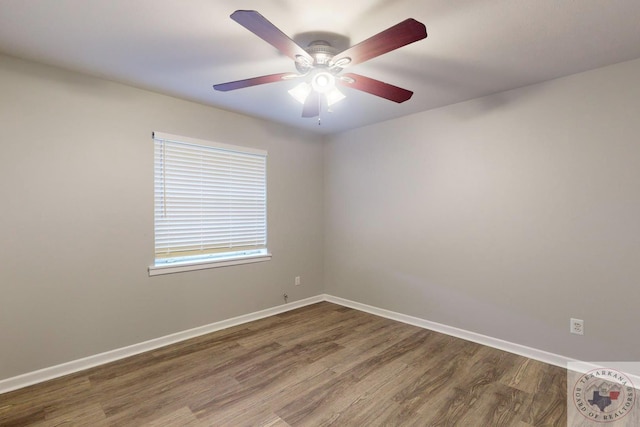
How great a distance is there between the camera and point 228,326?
3.39m

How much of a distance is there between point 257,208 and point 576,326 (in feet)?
10.7

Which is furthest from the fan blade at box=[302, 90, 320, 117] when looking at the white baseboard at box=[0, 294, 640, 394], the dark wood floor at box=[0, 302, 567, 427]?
the white baseboard at box=[0, 294, 640, 394]

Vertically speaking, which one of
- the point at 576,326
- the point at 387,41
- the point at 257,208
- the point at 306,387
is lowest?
the point at 306,387

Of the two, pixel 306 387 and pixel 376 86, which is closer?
pixel 376 86

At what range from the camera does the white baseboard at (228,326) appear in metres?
2.30

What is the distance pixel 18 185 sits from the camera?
225cm

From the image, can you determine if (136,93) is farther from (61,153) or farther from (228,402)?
(228,402)

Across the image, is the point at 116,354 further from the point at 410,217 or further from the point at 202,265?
the point at 410,217

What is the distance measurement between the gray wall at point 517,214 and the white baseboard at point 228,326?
0.07 metres

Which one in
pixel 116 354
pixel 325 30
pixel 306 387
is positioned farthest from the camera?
pixel 116 354

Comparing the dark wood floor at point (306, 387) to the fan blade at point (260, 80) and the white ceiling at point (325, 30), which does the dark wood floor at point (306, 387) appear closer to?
the fan blade at point (260, 80)

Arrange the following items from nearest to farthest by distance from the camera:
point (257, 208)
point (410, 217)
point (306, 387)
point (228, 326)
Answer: point (306, 387), point (228, 326), point (410, 217), point (257, 208)

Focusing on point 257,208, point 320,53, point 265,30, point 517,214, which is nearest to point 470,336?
point 517,214

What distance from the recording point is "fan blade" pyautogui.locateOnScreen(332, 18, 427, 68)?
4.37 feet
